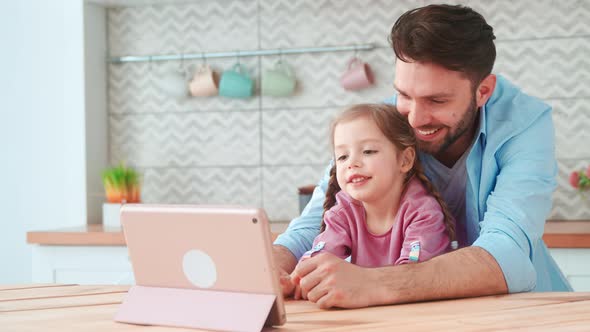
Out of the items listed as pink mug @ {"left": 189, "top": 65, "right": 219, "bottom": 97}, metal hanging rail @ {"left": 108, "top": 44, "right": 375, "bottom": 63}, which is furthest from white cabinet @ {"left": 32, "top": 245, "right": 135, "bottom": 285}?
metal hanging rail @ {"left": 108, "top": 44, "right": 375, "bottom": 63}

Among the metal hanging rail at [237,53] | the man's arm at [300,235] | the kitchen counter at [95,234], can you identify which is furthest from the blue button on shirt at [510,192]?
the metal hanging rail at [237,53]

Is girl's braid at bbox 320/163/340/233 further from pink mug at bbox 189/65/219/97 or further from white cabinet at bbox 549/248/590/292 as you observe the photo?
pink mug at bbox 189/65/219/97

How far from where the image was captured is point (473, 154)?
1.78 metres

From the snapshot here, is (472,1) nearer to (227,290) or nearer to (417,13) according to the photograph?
(417,13)

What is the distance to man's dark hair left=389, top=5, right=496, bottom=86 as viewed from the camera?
167cm

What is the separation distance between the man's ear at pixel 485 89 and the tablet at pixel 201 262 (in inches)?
34.5

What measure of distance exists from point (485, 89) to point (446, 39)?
208 millimetres

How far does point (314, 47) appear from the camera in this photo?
3510mm

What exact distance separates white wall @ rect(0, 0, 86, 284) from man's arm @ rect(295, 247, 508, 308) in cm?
240

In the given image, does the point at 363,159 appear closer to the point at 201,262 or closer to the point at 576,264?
the point at 201,262

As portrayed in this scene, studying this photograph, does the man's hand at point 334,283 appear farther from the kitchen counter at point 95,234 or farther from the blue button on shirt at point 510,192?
the kitchen counter at point 95,234

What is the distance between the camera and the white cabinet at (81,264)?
314 centimetres

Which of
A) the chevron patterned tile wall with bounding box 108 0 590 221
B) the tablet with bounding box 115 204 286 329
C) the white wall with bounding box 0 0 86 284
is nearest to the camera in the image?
the tablet with bounding box 115 204 286 329

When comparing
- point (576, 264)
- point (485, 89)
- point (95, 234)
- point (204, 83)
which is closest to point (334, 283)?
point (485, 89)
